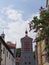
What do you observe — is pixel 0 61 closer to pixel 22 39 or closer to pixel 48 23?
pixel 48 23

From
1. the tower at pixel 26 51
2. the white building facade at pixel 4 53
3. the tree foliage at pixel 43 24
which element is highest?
the tree foliage at pixel 43 24

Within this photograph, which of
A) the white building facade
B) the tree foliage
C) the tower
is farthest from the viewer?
the tower

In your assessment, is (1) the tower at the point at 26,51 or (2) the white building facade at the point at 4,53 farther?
(1) the tower at the point at 26,51

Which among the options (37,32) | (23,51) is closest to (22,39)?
(23,51)

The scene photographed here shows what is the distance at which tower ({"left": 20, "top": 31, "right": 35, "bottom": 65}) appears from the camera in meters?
83.1

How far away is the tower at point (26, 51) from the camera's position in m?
83.1

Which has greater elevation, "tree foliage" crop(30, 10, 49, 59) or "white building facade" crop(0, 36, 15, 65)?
"tree foliage" crop(30, 10, 49, 59)

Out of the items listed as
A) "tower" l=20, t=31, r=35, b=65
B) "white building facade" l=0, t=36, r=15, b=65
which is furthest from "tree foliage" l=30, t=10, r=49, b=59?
"tower" l=20, t=31, r=35, b=65

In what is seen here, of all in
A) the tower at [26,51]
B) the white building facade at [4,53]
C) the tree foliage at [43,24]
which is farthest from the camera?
the tower at [26,51]

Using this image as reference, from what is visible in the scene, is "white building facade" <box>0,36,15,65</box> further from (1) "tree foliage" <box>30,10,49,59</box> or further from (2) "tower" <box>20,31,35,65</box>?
(2) "tower" <box>20,31,35,65</box>

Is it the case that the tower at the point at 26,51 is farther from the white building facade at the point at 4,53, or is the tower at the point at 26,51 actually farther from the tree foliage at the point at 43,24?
the tree foliage at the point at 43,24

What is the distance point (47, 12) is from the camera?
476 inches

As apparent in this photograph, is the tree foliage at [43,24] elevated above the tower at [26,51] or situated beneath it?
elevated above

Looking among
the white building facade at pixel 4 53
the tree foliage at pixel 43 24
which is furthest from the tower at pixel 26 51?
the tree foliage at pixel 43 24
